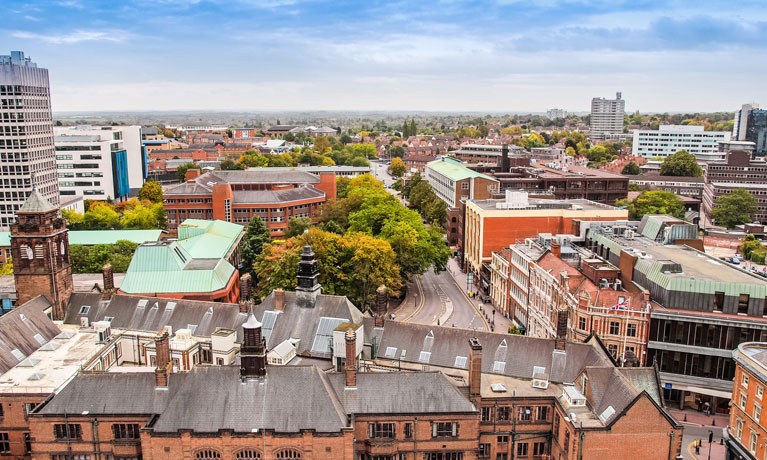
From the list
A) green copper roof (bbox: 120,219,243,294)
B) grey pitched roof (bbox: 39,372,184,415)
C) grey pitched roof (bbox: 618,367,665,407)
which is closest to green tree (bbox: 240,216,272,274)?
green copper roof (bbox: 120,219,243,294)

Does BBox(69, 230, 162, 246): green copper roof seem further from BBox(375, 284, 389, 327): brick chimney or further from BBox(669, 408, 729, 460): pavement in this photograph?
BBox(669, 408, 729, 460): pavement

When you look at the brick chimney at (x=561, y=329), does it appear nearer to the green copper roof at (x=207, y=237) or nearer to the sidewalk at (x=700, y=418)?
the sidewalk at (x=700, y=418)

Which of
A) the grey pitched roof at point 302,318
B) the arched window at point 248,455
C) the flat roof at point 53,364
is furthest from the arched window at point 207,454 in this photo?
the grey pitched roof at point 302,318

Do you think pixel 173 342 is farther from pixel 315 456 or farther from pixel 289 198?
pixel 289 198

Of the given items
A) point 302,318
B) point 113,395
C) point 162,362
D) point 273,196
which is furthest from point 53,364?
point 273,196

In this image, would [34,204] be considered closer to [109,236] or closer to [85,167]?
[109,236]

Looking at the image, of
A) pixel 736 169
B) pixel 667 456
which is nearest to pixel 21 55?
pixel 667 456

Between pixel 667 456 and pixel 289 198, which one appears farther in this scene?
pixel 289 198
